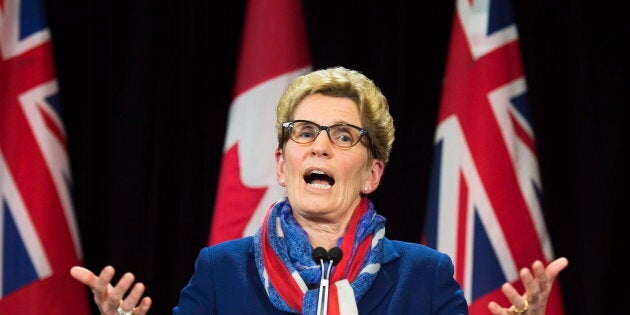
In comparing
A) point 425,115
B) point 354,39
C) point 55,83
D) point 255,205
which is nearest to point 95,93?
point 55,83

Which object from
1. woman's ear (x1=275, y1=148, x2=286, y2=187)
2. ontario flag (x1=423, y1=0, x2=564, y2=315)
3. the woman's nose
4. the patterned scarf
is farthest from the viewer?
ontario flag (x1=423, y1=0, x2=564, y2=315)

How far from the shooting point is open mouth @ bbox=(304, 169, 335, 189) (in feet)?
6.03

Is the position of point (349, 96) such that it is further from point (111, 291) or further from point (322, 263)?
point (111, 291)

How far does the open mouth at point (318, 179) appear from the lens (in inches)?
72.3

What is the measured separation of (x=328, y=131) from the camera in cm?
185

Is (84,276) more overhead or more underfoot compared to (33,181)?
more overhead

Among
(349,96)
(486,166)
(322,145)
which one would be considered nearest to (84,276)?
(322,145)

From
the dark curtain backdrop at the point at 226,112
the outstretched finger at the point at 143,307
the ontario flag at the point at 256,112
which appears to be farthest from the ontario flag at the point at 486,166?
the outstretched finger at the point at 143,307

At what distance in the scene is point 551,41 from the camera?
3.08m

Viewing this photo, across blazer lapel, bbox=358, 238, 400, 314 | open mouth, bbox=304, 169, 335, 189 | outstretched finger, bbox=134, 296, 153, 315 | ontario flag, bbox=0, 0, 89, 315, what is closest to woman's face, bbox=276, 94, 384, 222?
open mouth, bbox=304, 169, 335, 189

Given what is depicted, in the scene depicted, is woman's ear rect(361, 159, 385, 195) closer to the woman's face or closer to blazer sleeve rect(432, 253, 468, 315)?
the woman's face

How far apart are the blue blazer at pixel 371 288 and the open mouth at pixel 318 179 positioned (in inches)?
6.9

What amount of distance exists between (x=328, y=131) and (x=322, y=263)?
0.30 m

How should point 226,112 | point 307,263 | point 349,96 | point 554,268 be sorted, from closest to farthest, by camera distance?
point 554,268
point 307,263
point 349,96
point 226,112
